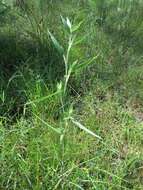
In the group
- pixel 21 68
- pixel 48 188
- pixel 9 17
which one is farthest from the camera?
pixel 9 17

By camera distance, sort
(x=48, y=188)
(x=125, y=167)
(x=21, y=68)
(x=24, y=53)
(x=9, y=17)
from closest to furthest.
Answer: (x=48, y=188), (x=125, y=167), (x=21, y=68), (x=24, y=53), (x=9, y=17)

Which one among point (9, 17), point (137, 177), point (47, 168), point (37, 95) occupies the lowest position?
point (137, 177)

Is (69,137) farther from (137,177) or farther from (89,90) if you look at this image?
(89,90)

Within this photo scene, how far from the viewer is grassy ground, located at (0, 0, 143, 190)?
1.83 meters

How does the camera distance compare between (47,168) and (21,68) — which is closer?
(47,168)

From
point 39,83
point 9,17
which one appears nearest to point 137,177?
point 39,83

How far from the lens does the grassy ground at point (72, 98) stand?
183 cm

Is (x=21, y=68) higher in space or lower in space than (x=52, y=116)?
higher

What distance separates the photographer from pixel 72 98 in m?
2.35

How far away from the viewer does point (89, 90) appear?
2438mm

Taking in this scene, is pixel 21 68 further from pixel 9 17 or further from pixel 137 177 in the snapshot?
pixel 137 177

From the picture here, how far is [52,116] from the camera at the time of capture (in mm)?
2180

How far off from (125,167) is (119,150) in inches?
5.6

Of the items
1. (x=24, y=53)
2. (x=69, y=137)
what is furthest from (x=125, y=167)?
(x=24, y=53)
